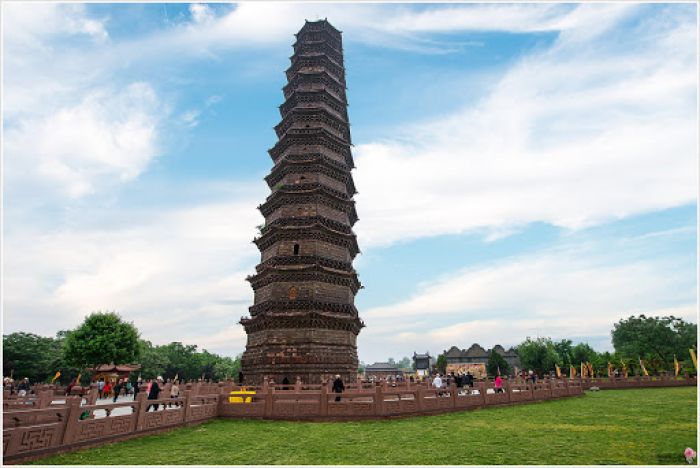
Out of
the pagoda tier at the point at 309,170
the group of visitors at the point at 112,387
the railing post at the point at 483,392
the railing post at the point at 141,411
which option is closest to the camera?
the railing post at the point at 141,411

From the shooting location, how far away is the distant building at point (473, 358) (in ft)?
252

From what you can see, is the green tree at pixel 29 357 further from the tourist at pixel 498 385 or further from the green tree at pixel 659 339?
the green tree at pixel 659 339

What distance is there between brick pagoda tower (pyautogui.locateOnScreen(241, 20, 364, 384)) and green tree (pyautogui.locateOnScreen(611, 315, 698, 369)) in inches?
1646

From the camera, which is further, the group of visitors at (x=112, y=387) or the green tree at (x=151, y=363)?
the green tree at (x=151, y=363)

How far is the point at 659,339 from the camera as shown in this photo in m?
51.6

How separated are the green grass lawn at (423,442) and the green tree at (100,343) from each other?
29.2 meters

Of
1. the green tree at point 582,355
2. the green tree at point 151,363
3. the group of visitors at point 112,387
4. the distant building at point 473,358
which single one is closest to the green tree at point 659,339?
the green tree at point 582,355

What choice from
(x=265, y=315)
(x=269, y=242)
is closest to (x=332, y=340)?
(x=265, y=315)

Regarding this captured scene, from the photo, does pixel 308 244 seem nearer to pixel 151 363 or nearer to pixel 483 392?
pixel 483 392

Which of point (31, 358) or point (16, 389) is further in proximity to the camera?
point (31, 358)

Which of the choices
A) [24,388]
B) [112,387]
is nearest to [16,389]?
[24,388]

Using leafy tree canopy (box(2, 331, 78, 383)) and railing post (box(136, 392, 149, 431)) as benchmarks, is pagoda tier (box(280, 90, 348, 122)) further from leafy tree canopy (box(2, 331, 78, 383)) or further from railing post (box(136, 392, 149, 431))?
leafy tree canopy (box(2, 331, 78, 383))

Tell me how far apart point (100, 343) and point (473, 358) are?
61.6m

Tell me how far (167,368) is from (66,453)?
204 ft
